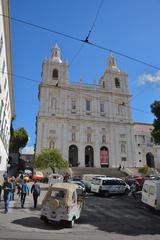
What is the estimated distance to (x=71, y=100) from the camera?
5762cm

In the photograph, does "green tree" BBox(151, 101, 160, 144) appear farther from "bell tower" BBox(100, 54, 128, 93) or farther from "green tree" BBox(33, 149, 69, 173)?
"bell tower" BBox(100, 54, 128, 93)

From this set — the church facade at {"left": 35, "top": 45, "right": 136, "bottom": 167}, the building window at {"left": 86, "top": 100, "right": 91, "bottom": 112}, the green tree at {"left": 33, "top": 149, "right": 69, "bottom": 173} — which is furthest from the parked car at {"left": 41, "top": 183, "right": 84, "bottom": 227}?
the building window at {"left": 86, "top": 100, "right": 91, "bottom": 112}

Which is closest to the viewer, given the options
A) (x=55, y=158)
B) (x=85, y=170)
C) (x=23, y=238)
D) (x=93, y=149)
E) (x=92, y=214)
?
(x=23, y=238)

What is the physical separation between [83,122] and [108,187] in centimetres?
3425

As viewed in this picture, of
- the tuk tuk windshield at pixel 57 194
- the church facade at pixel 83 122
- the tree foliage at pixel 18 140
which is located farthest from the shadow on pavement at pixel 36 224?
the tree foliage at pixel 18 140

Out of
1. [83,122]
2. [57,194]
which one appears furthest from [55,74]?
[57,194]

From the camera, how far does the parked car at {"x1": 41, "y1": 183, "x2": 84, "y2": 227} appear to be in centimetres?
970

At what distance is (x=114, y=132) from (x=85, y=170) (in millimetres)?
13848

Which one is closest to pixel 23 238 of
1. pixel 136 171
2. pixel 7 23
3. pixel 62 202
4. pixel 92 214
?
pixel 62 202

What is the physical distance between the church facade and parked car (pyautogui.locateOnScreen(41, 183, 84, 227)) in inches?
1579

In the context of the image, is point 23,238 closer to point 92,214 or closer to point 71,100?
point 92,214

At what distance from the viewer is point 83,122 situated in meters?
55.9

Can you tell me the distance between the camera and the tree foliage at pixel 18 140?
2341 inches

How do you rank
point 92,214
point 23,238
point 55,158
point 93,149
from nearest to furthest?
point 23,238 → point 92,214 → point 55,158 → point 93,149
